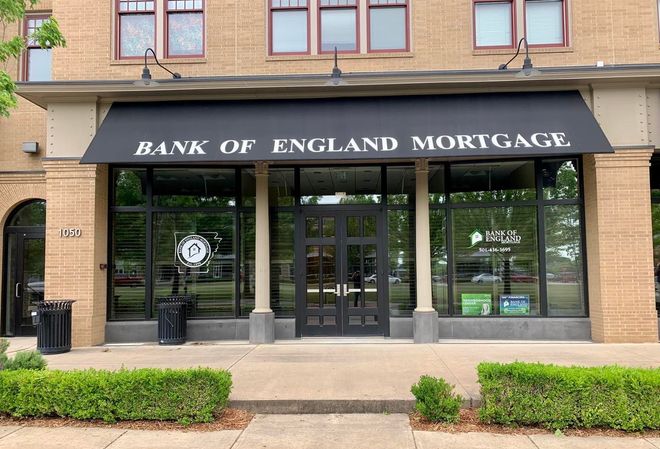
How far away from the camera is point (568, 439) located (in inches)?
221

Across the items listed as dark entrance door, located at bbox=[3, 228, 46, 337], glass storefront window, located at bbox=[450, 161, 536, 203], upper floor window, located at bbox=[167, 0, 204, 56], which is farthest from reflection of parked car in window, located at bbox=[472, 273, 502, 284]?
dark entrance door, located at bbox=[3, 228, 46, 337]

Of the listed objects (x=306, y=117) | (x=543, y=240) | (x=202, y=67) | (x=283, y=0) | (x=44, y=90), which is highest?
(x=283, y=0)

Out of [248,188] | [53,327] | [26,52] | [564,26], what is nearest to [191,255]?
[248,188]

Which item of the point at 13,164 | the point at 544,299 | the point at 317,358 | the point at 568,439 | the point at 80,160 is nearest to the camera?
the point at 568,439

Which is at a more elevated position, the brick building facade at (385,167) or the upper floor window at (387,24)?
the upper floor window at (387,24)

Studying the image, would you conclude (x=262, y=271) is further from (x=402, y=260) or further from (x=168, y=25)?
(x=168, y=25)

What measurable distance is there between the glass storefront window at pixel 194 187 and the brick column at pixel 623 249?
8105 mm

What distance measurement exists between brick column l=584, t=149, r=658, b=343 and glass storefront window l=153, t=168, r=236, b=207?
810cm

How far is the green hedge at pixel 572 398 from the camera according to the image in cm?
571

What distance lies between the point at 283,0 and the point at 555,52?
6.19 meters

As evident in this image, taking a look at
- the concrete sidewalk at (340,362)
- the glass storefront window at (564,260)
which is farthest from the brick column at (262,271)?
the glass storefront window at (564,260)

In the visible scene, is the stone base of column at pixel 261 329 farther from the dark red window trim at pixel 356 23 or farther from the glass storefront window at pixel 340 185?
the dark red window trim at pixel 356 23

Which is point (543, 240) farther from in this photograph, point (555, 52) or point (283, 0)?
point (283, 0)

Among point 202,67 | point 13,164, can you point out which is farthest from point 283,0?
point 13,164
